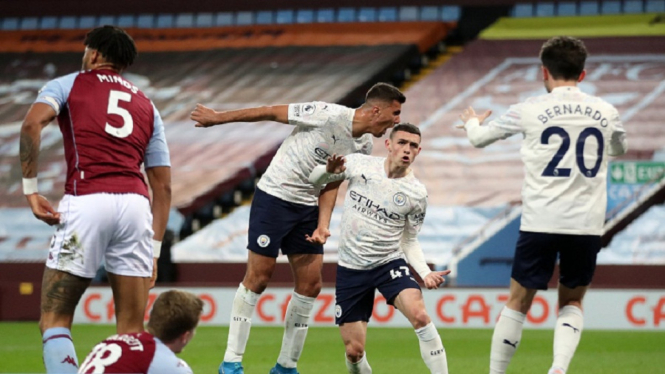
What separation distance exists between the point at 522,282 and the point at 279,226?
202cm

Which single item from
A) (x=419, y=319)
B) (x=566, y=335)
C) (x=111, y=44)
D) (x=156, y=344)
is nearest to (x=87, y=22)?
(x=419, y=319)

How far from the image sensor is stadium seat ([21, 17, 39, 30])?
23.6 metres

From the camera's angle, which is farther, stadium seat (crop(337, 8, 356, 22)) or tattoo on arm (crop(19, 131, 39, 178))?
stadium seat (crop(337, 8, 356, 22))

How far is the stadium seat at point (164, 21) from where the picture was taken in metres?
23.0

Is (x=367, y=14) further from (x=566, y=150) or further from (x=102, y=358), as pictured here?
(x=102, y=358)

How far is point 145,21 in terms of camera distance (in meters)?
23.0

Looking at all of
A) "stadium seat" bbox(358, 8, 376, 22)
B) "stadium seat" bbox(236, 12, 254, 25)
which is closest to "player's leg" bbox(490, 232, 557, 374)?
"stadium seat" bbox(358, 8, 376, 22)

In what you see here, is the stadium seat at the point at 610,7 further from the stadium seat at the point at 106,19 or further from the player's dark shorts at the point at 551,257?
the player's dark shorts at the point at 551,257

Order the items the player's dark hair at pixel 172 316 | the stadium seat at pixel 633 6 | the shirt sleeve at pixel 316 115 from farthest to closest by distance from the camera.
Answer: the stadium seat at pixel 633 6 → the shirt sleeve at pixel 316 115 → the player's dark hair at pixel 172 316

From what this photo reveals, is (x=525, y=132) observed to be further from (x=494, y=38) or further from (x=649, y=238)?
(x=494, y=38)

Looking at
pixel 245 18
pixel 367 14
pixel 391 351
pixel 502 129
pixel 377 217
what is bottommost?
pixel 391 351

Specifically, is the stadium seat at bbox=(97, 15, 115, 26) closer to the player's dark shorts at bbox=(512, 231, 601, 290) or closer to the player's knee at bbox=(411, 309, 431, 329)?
the player's knee at bbox=(411, 309, 431, 329)

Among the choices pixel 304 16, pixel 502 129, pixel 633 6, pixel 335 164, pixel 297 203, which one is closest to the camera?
pixel 502 129

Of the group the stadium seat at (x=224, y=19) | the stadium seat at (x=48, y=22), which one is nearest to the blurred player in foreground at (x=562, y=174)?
the stadium seat at (x=224, y=19)
